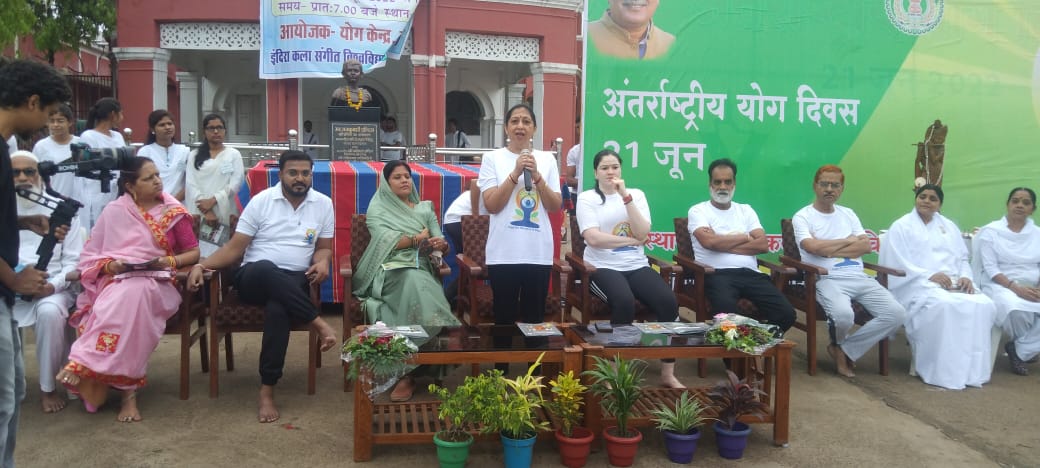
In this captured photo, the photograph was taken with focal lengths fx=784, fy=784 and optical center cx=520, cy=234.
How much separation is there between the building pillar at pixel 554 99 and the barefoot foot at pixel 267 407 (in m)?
10.0

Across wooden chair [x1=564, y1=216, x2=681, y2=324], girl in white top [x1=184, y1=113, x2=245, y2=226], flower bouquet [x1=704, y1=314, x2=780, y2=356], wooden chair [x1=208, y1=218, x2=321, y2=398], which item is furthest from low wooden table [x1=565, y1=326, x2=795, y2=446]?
girl in white top [x1=184, y1=113, x2=245, y2=226]

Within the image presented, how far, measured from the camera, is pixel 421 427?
330cm

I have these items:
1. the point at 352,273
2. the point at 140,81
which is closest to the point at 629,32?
the point at 352,273

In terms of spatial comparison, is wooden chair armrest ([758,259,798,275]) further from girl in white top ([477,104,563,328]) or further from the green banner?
girl in white top ([477,104,563,328])

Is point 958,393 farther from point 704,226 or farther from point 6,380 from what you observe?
point 6,380

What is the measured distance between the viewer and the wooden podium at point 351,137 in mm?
7715

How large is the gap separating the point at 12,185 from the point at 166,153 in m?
3.36

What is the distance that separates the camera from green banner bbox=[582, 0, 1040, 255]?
19.1 feet

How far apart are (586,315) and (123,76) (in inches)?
430

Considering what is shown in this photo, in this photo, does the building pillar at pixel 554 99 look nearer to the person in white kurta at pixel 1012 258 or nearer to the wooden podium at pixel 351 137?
the wooden podium at pixel 351 137

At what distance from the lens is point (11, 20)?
9414 mm

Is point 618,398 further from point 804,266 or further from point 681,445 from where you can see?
point 804,266

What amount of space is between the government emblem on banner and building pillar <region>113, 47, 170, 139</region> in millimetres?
10807

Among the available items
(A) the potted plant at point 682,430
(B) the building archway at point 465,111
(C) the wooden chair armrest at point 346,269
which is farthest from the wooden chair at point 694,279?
(B) the building archway at point 465,111
